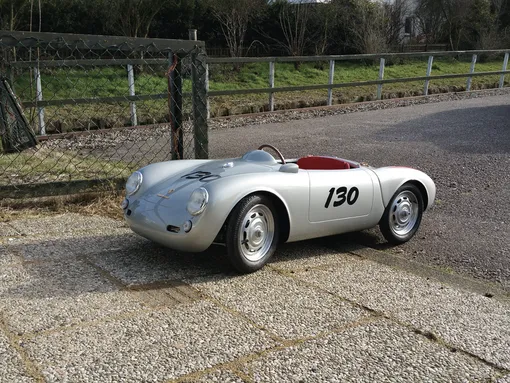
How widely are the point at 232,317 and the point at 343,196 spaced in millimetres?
1617

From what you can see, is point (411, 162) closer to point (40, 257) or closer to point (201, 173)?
point (201, 173)

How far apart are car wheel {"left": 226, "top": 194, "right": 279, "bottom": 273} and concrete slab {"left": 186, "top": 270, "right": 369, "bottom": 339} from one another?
0.12 m

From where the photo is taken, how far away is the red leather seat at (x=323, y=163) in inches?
198

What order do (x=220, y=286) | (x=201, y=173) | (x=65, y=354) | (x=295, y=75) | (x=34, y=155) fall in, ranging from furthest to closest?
(x=295, y=75) < (x=34, y=155) < (x=201, y=173) < (x=220, y=286) < (x=65, y=354)

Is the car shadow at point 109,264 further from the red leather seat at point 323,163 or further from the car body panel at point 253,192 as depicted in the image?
the red leather seat at point 323,163

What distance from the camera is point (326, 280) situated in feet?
13.4

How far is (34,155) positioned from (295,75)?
1224 centimetres

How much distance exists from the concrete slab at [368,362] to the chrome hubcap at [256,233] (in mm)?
1062

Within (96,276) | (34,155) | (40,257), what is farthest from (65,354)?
(34,155)

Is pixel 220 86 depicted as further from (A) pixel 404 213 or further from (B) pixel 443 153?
(A) pixel 404 213

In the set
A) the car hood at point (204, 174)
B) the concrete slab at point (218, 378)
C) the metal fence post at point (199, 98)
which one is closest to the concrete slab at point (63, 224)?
the car hood at point (204, 174)

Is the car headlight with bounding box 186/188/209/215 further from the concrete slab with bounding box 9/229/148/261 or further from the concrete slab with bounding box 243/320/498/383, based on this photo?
the concrete slab with bounding box 243/320/498/383

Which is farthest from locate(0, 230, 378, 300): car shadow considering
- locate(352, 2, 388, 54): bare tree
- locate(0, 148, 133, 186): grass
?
locate(352, 2, 388, 54): bare tree

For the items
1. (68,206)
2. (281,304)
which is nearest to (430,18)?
(68,206)
